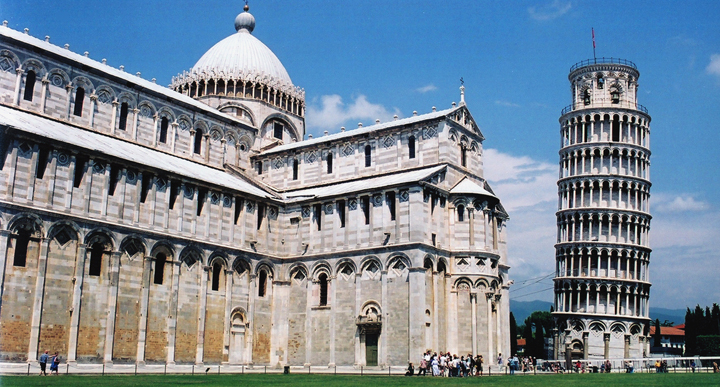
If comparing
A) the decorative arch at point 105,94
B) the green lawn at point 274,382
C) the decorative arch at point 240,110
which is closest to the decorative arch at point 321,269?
the green lawn at point 274,382

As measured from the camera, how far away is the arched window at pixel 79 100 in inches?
1850

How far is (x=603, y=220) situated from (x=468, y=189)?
35765 mm

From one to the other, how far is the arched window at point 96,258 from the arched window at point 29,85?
1145 cm

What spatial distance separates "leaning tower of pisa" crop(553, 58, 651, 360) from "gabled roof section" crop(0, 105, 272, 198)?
138 ft

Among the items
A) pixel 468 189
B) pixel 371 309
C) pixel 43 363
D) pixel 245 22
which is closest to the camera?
pixel 43 363

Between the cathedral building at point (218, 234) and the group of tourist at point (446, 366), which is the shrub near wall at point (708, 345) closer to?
the cathedral building at point (218, 234)

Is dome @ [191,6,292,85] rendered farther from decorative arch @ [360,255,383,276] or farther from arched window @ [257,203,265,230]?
decorative arch @ [360,255,383,276]

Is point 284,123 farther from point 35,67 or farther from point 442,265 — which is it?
point 35,67

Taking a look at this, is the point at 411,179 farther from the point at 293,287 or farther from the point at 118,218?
the point at 118,218

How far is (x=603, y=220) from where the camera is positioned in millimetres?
79250

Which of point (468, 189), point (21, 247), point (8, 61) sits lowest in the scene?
point (21, 247)

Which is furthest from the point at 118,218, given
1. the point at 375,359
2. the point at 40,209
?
the point at 375,359

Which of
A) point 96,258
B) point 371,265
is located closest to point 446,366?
point 371,265

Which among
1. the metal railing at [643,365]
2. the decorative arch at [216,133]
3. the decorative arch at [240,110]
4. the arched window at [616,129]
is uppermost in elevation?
the arched window at [616,129]
